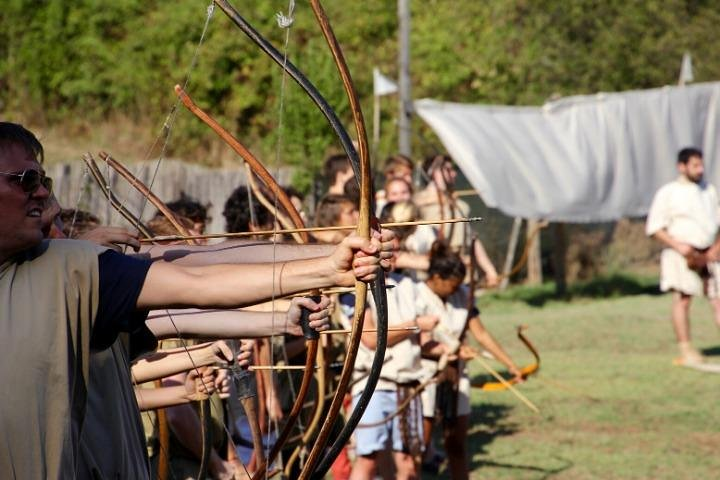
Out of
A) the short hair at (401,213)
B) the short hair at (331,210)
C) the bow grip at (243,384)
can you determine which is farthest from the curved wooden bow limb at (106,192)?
the short hair at (401,213)

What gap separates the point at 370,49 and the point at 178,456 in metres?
16.9

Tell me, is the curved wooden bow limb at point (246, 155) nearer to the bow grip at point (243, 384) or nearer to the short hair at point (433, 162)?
the bow grip at point (243, 384)

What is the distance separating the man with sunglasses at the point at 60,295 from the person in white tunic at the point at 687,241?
8247mm

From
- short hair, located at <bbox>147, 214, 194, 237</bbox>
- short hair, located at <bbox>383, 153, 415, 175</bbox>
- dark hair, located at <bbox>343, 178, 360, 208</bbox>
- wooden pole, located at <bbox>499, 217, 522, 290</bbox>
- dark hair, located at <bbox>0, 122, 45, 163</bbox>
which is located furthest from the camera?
wooden pole, located at <bbox>499, 217, 522, 290</bbox>

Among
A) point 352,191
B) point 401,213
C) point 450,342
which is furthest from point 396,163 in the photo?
point 450,342

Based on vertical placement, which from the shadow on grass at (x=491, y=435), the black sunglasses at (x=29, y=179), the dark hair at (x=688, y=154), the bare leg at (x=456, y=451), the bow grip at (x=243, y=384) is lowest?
the shadow on grass at (x=491, y=435)

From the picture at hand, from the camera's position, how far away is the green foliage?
20.9 metres

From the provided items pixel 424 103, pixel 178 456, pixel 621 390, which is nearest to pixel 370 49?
pixel 424 103

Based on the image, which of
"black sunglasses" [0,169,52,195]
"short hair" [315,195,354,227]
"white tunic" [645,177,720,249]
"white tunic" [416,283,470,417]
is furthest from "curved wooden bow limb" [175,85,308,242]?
"white tunic" [645,177,720,249]

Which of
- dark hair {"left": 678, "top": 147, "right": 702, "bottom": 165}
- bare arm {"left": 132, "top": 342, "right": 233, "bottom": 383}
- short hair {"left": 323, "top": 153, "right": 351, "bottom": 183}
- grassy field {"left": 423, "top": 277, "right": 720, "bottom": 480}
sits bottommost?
grassy field {"left": 423, "top": 277, "right": 720, "bottom": 480}

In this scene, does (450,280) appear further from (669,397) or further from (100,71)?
(100,71)

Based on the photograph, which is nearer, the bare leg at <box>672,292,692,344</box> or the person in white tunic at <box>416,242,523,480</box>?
the person in white tunic at <box>416,242,523,480</box>

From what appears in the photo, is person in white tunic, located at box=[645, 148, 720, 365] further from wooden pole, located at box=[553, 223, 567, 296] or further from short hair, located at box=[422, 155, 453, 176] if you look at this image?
wooden pole, located at box=[553, 223, 567, 296]

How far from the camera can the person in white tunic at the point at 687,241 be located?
1055cm
